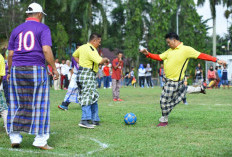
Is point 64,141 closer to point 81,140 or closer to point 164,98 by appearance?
point 81,140

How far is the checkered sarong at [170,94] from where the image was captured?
7305 mm

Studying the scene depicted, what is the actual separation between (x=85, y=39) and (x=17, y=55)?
2896cm

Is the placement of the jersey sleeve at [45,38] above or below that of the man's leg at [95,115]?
above

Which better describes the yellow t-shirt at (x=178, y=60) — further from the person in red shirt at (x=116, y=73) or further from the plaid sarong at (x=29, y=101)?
the person in red shirt at (x=116, y=73)

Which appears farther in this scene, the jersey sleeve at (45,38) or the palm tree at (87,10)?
the palm tree at (87,10)

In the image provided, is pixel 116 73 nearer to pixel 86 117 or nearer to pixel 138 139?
pixel 86 117

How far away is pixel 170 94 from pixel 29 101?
332cm

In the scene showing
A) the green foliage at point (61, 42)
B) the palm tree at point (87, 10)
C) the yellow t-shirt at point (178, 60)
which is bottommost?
the yellow t-shirt at point (178, 60)

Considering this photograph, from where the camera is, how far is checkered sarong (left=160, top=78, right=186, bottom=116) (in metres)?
7.30

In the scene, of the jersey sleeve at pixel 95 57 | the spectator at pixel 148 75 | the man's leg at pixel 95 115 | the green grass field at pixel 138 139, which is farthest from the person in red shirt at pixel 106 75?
the jersey sleeve at pixel 95 57

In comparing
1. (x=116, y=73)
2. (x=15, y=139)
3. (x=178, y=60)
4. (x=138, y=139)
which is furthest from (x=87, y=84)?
(x=116, y=73)

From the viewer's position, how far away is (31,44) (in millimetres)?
5094

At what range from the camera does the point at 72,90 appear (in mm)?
10422

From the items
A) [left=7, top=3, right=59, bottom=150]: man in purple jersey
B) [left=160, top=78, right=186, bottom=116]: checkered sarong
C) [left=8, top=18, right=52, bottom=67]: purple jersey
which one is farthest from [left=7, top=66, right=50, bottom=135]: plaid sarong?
[left=160, top=78, right=186, bottom=116]: checkered sarong
